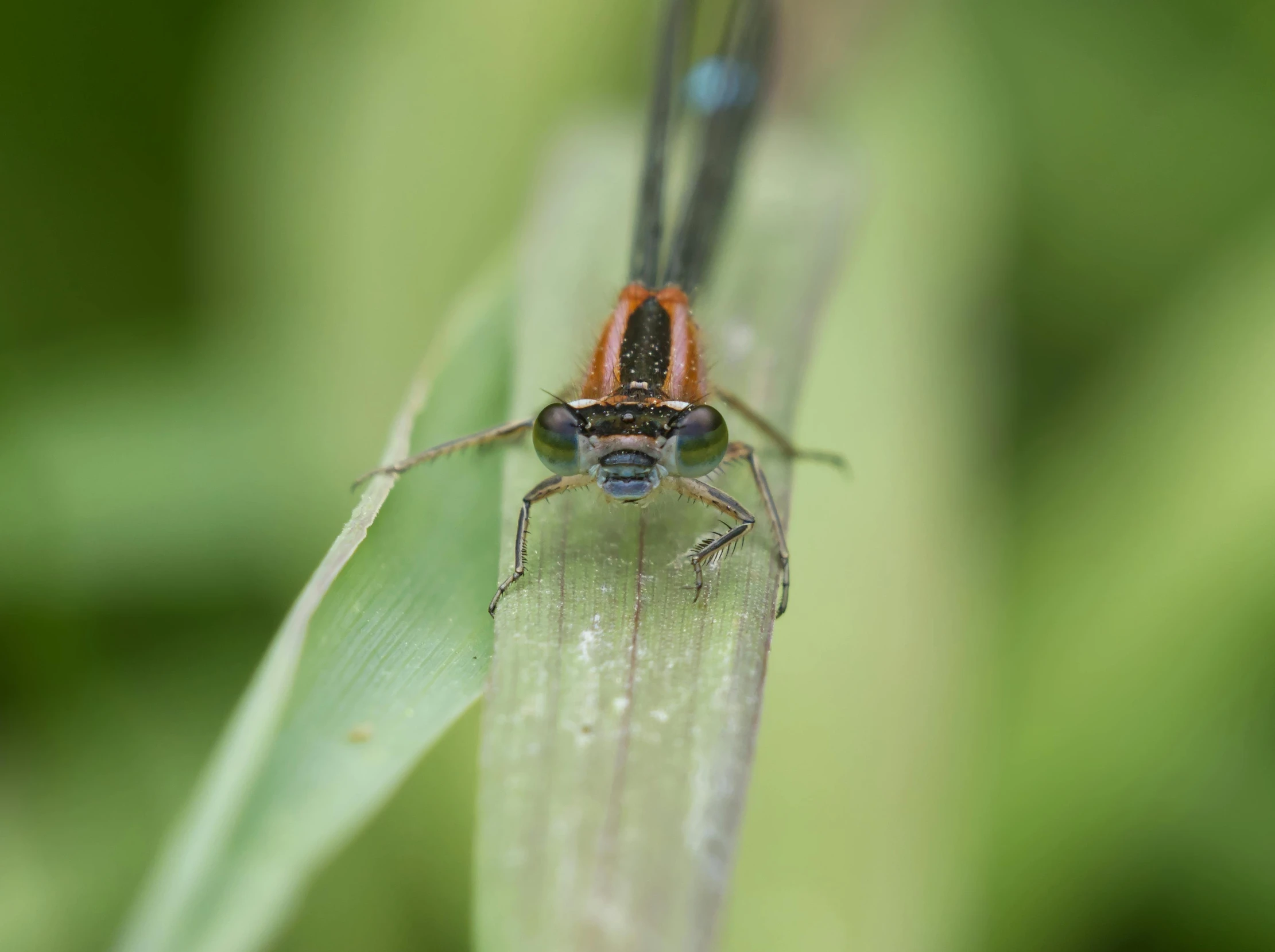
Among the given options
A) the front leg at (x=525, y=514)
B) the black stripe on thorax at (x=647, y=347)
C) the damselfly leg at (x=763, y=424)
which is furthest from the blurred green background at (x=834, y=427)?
the front leg at (x=525, y=514)

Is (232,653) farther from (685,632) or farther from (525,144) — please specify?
(525,144)

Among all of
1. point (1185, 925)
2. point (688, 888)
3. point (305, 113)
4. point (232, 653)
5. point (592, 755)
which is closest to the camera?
point (688, 888)

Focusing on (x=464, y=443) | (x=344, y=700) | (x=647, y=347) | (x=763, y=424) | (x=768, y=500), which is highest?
(x=647, y=347)

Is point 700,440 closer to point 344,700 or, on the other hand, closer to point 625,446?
point 625,446

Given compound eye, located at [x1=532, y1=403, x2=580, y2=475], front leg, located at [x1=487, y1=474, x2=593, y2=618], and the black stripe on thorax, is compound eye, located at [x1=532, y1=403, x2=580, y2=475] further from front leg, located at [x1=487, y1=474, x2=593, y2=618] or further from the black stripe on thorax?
the black stripe on thorax

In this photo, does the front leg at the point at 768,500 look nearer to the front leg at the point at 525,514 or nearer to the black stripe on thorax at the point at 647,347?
the black stripe on thorax at the point at 647,347

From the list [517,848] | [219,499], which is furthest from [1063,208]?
[517,848]

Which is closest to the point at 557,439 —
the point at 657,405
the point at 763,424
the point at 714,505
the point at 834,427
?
the point at 657,405

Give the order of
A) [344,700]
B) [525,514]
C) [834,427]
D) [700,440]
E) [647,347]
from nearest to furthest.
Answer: [344,700]
[525,514]
[700,440]
[647,347]
[834,427]
